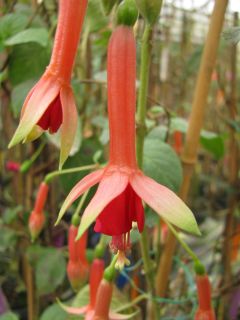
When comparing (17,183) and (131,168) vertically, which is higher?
(131,168)

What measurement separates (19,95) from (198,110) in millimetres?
256

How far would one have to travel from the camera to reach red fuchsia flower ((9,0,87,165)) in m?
0.36

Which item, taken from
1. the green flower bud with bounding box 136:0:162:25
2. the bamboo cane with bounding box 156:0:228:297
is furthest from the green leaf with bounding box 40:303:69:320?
the green flower bud with bounding box 136:0:162:25

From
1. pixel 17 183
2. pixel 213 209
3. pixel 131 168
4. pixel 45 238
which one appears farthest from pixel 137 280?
pixel 213 209

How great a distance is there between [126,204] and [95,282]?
0.27m

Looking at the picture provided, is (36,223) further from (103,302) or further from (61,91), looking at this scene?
(61,91)

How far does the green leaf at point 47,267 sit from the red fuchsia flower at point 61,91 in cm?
52

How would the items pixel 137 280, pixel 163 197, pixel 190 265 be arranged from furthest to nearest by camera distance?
pixel 190 265 < pixel 137 280 < pixel 163 197

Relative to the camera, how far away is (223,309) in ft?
3.03

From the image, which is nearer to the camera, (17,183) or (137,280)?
(137,280)

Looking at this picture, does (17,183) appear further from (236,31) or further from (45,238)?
(236,31)

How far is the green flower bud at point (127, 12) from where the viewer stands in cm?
36

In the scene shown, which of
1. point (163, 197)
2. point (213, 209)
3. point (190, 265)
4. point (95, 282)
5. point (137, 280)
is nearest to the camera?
point (163, 197)

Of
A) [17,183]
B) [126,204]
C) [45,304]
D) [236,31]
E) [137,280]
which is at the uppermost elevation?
[236,31]
